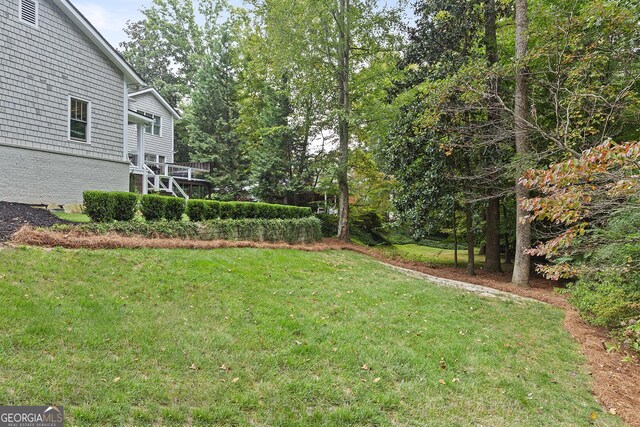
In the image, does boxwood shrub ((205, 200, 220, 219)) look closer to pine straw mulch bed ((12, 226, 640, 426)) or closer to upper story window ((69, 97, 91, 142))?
pine straw mulch bed ((12, 226, 640, 426))

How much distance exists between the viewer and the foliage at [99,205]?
7.34m

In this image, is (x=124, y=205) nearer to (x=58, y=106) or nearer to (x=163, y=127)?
(x=58, y=106)

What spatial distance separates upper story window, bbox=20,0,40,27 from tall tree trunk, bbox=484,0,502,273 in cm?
1298

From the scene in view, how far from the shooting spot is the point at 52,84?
10367 mm

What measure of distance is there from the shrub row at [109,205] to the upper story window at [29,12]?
21.5 ft

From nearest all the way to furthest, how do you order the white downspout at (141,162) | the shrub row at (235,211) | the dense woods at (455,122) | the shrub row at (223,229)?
the dense woods at (455,122) < the shrub row at (223,229) < the shrub row at (235,211) < the white downspout at (141,162)

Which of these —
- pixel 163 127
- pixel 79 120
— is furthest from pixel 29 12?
pixel 163 127

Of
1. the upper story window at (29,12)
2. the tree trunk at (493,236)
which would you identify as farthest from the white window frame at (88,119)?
the tree trunk at (493,236)

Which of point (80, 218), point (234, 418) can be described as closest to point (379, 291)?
point (234, 418)

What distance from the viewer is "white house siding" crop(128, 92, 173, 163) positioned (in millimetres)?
18609

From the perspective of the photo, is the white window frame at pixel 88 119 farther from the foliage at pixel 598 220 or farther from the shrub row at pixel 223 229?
the foliage at pixel 598 220

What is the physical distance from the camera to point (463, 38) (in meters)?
10.5

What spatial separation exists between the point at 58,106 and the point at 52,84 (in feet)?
2.12

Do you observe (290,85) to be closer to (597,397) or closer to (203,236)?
(203,236)
